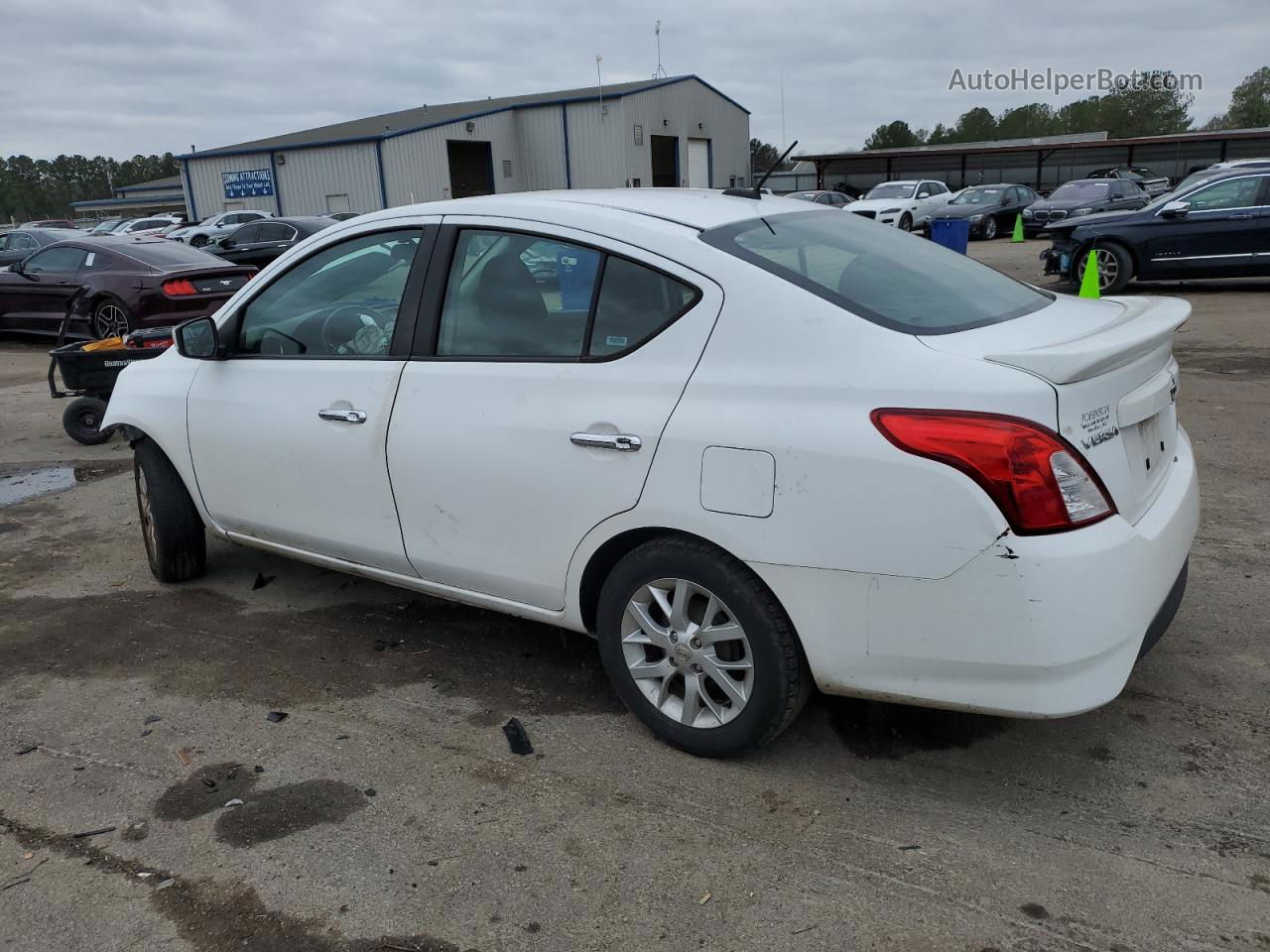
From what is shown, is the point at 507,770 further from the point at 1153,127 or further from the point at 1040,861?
the point at 1153,127

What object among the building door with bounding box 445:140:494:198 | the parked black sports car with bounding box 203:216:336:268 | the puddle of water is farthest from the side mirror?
the building door with bounding box 445:140:494:198

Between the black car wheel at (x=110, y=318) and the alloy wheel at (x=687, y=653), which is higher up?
the black car wheel at (x=110, y=318)

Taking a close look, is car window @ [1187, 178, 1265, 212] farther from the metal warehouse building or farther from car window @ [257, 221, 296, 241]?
the metal warehouse building

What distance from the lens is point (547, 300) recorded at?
326 cm

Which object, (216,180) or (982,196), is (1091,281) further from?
(216,180)

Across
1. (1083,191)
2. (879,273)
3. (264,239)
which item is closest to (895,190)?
(1083,191)

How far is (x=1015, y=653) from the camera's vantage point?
8.00 feet

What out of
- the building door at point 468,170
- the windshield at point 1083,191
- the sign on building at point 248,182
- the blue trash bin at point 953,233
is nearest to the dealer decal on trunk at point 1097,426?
the blue trash bin at point 953,233

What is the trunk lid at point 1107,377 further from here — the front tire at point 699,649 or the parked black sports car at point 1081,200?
the parked black sports car at point 1081,200

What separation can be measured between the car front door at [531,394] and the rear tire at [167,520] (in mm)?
1619

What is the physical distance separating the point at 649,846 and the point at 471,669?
4.28 feet

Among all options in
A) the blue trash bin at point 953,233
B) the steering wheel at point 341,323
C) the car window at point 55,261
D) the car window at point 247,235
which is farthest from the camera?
the car window at point 247,235

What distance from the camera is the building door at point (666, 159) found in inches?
1770

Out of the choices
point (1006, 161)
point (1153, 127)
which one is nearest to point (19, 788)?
point (1006, 161)
